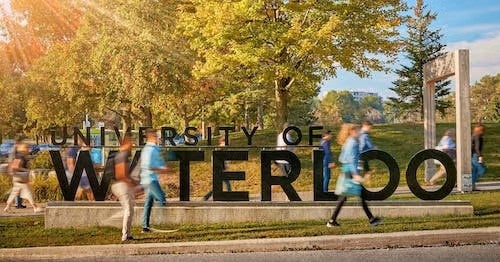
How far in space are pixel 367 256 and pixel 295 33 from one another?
11.8 m

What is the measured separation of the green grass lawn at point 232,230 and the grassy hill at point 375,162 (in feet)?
23.1

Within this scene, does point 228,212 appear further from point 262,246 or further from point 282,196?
point 282,196

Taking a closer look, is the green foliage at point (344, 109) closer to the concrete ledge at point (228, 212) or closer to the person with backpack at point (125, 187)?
the concrete ledge at point (228, 212)

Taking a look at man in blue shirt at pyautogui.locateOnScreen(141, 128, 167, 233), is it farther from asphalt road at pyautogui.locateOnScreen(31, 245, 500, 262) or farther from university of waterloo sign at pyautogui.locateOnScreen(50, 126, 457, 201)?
university of waterloo sign at pyautogui.locateOnScreen(50, 126, 457, 201)

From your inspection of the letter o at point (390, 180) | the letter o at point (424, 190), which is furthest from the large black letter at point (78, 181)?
A: the letter o at point (424, 190)

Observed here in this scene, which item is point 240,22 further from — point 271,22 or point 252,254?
point 252,254

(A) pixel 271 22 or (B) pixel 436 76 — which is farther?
(A) pixel 271 22

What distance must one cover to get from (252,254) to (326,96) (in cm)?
11976

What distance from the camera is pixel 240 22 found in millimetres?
19984

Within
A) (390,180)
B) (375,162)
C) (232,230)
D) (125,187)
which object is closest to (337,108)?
(375,162)

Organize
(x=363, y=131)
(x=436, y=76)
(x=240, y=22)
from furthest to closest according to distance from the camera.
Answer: (x=240, y=22), (x=436, y=76), (x=363, y=131)

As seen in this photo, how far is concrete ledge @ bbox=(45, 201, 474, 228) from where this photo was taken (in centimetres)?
1077

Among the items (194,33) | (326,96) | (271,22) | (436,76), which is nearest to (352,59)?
(271,22)

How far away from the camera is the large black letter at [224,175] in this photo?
11.4 metres
